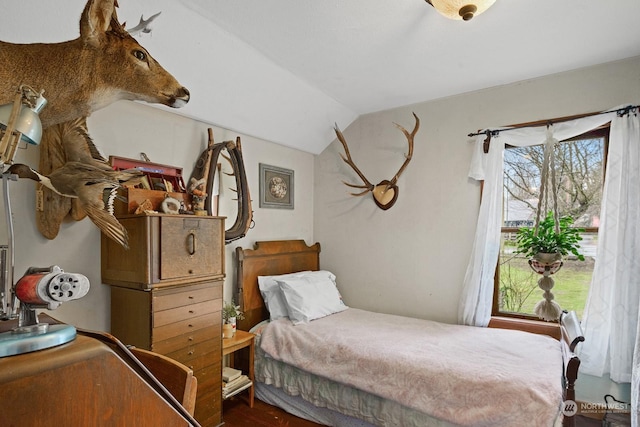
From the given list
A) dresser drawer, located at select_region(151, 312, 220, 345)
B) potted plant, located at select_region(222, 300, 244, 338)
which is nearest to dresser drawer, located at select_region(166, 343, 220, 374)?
dresser drawer, located at select_region(151, 312, 220, 345)

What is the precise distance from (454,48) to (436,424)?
93.6 inches

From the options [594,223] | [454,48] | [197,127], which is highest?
[454,48]

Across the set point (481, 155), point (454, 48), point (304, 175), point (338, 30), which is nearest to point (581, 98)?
point (481, 155)

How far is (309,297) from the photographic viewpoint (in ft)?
9.87

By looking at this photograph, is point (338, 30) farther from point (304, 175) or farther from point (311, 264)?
point (311, 264)

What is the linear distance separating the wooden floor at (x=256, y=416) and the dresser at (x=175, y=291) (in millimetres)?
273

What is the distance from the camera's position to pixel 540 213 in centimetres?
267

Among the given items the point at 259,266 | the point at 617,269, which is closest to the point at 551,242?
the point at 617,269

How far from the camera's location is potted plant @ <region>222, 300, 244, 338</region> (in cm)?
259

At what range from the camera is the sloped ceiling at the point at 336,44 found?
185 centimetres

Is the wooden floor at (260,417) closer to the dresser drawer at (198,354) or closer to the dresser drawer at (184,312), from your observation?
the dresser drawer at (198,354)

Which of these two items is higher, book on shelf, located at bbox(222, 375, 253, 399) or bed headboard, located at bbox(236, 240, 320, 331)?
bed headboard, located at bbox(236, 240, 320, 331)

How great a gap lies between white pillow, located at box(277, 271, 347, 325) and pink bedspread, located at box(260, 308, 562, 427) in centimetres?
10

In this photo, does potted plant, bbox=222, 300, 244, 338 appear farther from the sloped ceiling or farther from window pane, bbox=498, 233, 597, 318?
window pane, bbox=498, 233, 597, 318
